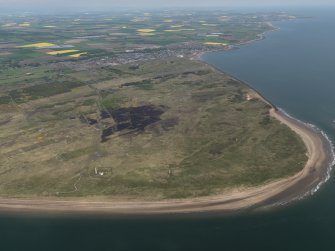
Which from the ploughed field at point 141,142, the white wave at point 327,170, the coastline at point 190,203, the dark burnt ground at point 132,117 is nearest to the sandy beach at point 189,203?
the coastline at point 190,203

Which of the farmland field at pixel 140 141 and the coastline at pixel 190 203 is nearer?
the coastline at pixel 190 203

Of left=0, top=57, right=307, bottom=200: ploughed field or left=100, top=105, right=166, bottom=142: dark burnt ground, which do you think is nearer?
left=0, top=57, right=307, bottom=200: ploughed field

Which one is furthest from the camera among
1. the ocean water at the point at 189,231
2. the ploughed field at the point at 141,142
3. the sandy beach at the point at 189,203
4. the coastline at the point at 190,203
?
the ploughed field at the point at 141,142

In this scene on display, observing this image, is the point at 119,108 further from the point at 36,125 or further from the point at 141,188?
the point at 141,188

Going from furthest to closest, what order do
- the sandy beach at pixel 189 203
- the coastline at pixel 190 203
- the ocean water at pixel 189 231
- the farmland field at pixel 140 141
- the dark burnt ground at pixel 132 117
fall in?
1. the dark burnt ground at pixel 132 117
2. the farmland field at pixel 140 141
3. the sandy beach at pixel 189 203
4. the coastline at pixel 190 203
5. the ocean water at pixel 189 231

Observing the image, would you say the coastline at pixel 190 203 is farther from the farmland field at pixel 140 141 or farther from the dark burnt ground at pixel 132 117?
the dark burnt ground at pixel 132 117

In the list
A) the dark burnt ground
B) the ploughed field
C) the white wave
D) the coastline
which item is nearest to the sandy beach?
the coastline

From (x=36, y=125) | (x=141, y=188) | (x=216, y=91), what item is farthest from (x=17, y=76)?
(x=141, y=188)

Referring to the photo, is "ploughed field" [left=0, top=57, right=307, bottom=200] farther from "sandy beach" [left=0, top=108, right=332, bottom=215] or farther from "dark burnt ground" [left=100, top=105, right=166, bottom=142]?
"sandy beach" [left=0, top=108, right=332, bottom=215]

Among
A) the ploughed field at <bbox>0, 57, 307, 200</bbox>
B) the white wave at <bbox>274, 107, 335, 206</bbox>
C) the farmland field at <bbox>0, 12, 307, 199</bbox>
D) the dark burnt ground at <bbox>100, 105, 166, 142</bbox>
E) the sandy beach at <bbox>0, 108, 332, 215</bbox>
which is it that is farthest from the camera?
the dark burnt ground at <bbox>100, 105, 166, 142</bbox>
